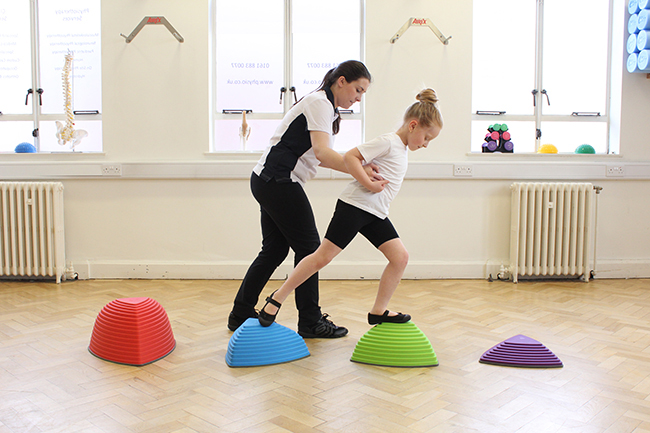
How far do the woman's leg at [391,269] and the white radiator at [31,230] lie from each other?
2.75 m

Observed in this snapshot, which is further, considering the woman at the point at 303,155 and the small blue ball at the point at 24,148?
the small blue ball at the point at 24,148

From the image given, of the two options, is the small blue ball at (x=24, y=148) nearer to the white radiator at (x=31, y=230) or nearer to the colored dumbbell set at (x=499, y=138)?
the white radiator at (x=31, y=230)

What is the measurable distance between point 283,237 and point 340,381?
0.82 meters

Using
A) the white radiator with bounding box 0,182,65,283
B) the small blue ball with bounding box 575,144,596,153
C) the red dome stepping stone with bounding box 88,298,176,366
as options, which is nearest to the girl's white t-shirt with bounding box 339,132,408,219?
the red dome stepping stone with bounding box 88,298,176,366

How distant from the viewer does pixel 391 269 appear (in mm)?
2225

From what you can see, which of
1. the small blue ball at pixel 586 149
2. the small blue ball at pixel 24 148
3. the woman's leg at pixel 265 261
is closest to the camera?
the woman's leg at pixel 265 261

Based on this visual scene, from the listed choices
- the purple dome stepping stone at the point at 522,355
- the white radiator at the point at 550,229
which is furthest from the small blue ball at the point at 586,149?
the purple dome stepping stone at the point at 522,355

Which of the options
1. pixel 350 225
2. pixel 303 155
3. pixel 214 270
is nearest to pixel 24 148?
pixel 214 270

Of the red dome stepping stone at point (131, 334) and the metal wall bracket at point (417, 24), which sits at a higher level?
the metal wall bracket at point (417, 24)

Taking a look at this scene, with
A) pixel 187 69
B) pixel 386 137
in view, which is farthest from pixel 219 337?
pixel 187 69

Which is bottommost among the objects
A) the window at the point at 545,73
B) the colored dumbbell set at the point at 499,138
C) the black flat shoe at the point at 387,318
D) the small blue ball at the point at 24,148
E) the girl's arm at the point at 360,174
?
the black flat shoe at the point at 387,318

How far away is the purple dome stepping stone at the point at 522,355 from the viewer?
6.89 ft

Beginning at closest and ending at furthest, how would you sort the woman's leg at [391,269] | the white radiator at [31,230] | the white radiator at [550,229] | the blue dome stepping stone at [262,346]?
the blue dome stepping stone at [262,346] < the woman's leg at [391,269] < the white radiator at [31,230] < the white radiator at [550,229]

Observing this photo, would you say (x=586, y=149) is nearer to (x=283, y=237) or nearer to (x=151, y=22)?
(x=283, y=237)
